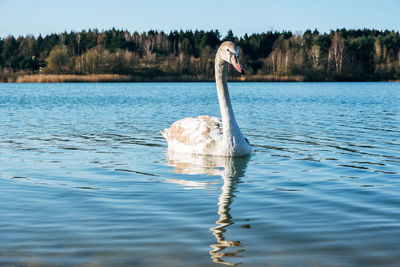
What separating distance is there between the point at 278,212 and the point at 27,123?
1481 centimetres

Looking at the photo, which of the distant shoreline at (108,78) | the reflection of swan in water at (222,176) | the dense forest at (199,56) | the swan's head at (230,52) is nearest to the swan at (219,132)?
the swan's head at (230,52)

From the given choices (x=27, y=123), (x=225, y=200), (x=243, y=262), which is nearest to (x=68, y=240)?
(x=243, y=262)

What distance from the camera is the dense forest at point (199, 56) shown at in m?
105

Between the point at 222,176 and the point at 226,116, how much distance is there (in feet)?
6.76

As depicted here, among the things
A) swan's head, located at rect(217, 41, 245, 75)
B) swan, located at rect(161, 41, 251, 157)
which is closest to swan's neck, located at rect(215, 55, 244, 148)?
swan, located at rect(161, 41, 251, 157)

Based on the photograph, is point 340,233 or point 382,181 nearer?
point 340,233

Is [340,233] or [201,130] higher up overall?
[201,130]

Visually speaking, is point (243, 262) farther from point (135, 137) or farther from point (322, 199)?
point (135, 137)

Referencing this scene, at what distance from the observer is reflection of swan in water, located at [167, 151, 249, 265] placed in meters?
4.93

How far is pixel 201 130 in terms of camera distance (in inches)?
436

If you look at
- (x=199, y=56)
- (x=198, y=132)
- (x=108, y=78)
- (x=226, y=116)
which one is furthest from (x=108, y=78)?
(x=226, y=116)

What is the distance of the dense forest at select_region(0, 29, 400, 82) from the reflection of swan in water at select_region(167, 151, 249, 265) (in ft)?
263

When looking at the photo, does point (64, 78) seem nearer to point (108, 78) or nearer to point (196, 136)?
point (108, 78)

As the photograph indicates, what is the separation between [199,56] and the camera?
13412 centimetres
